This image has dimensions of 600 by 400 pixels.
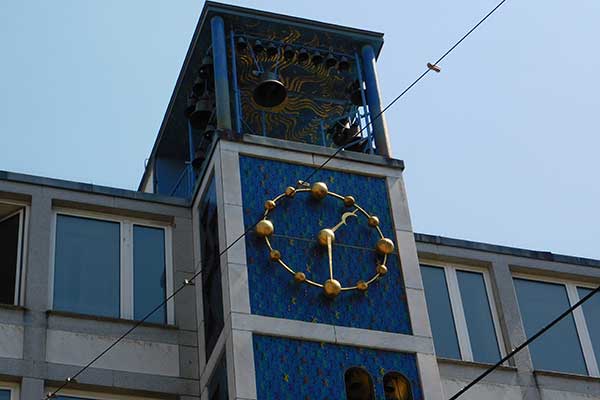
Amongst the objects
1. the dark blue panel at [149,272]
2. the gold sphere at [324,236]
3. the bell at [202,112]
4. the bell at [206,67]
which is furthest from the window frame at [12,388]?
the bell at [206,67]

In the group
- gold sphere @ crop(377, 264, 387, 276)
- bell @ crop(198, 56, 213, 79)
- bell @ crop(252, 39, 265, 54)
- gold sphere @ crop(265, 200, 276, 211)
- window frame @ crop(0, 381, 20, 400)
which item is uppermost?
bell @ crop(252, 39, 265, 54)

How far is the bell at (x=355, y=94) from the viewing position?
2895 cm

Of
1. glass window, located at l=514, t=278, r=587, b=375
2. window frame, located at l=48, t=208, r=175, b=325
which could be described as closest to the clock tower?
window frame, located at l=48, t=208, r=175, b=325

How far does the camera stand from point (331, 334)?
77.0 ft

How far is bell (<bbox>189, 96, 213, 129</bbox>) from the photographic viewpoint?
2853 centimetres

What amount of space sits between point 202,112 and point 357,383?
7.55 metres

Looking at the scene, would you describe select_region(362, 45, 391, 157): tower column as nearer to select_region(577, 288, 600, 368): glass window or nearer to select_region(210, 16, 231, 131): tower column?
select_region(210, 16, 231, 131): tower column

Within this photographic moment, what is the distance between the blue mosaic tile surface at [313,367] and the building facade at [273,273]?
3 centimetres

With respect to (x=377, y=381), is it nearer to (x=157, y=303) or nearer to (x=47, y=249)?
(x=157, y=303)

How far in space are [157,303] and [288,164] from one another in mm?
3366

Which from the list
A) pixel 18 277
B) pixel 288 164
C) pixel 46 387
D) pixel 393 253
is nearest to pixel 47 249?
pixel 18 277

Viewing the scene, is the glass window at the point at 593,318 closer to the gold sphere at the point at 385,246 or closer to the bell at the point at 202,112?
the gold sphere at the point at 385,246

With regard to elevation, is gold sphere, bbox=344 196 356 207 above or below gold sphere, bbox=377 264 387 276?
above

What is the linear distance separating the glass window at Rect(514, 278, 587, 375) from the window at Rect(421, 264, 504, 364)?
0.76 m
